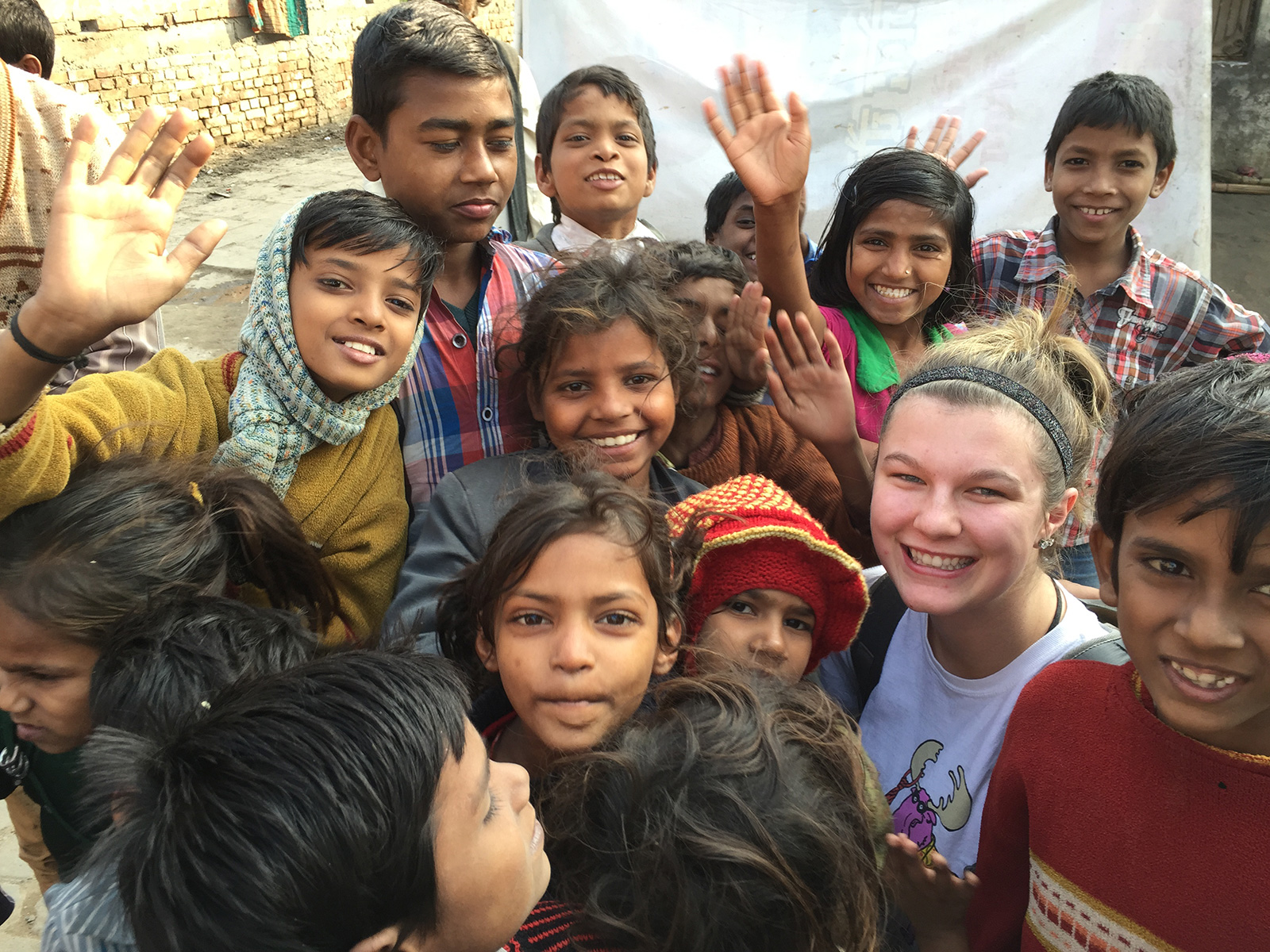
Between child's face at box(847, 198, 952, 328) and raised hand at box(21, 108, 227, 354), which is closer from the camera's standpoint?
raised hand at box(21, 108, 227, 354)

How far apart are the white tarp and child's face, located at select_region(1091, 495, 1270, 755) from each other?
3.77 m

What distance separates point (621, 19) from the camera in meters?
4.50

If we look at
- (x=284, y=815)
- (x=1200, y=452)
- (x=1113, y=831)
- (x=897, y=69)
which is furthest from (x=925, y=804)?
(x=897, y=69)

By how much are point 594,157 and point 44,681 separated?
78.7 inches

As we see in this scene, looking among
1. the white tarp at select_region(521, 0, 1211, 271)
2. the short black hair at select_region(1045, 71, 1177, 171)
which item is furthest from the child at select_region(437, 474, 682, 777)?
the white tarp at select_region(521, 0, 1211, 271)

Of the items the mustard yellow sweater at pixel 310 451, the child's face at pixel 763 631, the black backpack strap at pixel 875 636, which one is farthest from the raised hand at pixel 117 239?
the black backpack strap at pixel 875 636

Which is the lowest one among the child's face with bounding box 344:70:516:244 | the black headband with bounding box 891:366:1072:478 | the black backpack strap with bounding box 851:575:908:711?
the black backpack strap with bounding box 851:575:908:711

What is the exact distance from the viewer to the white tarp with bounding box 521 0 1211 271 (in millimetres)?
4176

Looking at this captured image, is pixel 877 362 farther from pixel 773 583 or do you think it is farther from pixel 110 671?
pixel 110 671

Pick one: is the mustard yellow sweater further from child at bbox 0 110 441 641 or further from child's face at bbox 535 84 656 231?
child's face at bbox 535 84 656 231

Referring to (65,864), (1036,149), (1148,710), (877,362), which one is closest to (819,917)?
(1148,710)

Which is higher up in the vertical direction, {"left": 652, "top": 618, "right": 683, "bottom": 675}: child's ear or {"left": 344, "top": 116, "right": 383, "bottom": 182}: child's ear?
{"left": 344, "top": 116, "right": 383, "bottom": 182}: child's ear

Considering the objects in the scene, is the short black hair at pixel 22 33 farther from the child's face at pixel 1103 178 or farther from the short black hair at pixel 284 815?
the child's face at pixel 1103 178

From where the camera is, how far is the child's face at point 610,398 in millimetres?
1807
